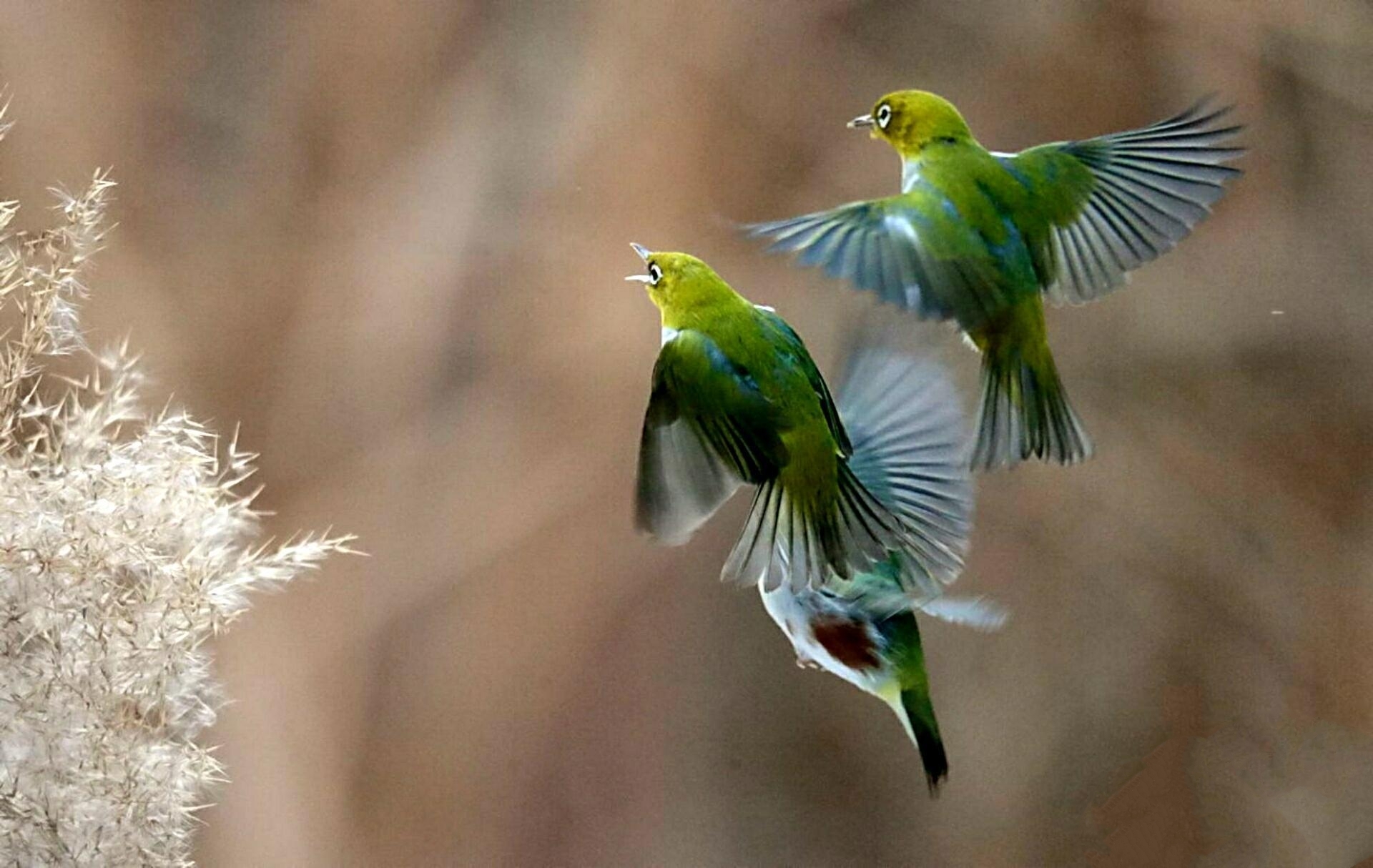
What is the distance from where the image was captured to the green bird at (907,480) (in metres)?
0.89

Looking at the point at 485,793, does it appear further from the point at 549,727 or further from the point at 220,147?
the point at 220,147

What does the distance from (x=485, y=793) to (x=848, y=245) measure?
776 millimetres

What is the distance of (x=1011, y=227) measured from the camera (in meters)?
0.89

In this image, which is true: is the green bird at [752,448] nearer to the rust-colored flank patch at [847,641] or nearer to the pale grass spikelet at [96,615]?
the rust-colored flank patch at [847,641]

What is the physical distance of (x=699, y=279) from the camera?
2.73ft

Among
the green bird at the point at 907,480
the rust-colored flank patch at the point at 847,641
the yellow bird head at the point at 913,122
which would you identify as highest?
the yellow bird head at the point at 913,122

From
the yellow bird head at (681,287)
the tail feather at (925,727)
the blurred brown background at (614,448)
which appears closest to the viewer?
the yellow bird head at (681,287)

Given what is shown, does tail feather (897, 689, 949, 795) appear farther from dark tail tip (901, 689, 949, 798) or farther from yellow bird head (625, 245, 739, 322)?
yellow bird head (625, 245, 739, 322)

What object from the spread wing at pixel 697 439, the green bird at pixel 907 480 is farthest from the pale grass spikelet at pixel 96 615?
the green bird at pixel 907 480

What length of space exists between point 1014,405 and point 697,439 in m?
0.25

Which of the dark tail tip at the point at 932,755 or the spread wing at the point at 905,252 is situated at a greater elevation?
the spread wing at the point at 905,252

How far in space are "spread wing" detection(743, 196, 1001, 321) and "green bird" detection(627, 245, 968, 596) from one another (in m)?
0.06

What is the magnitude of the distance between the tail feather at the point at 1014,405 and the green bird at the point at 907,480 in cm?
2

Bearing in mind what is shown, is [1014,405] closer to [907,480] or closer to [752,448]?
[907,480]
